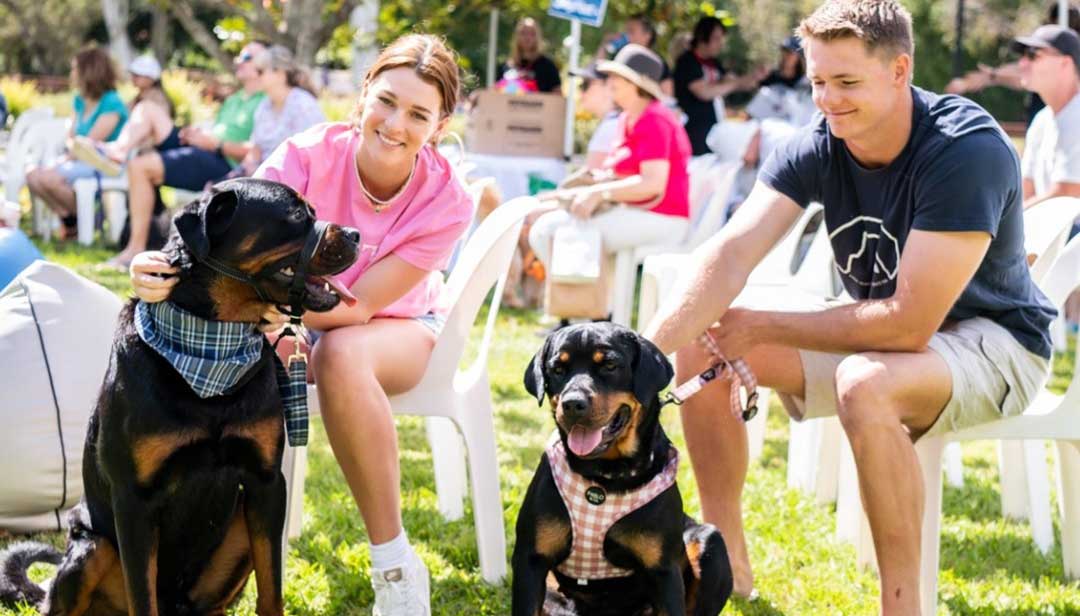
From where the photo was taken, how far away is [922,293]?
3176 mm

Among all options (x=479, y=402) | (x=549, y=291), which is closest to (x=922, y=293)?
(x=479, y=402)

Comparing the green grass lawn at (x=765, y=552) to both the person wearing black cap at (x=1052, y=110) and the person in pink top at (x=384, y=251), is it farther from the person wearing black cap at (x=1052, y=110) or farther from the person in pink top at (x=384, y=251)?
the person wearing black cap at (x=1052, y=110)

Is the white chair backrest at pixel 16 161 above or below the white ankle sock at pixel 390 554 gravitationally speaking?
below

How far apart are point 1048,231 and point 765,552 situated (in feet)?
4.47

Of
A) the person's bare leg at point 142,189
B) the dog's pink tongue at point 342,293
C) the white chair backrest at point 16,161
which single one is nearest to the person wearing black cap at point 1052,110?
the dog's pink tongue at point 342,293

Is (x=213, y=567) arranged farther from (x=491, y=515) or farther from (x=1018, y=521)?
(x=1018, y=521)

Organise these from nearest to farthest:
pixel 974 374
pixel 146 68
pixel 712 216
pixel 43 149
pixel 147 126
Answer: pixel 974 374
pixel 712 216
pixel 147 126
pixel 146 68
pixel 43 149

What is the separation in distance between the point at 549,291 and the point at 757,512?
8.94 feet

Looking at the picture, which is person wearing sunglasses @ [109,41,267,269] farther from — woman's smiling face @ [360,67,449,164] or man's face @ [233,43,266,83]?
woman's smiling face @ [360,67,449,164]

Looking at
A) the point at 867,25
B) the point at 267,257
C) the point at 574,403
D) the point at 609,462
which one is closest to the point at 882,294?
the point at 867,25

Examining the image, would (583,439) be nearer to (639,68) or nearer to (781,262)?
(781,262)

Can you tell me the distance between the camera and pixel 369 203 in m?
3.48

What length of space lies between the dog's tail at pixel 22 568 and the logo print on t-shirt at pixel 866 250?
2192mm

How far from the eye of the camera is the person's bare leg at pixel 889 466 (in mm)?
3148
